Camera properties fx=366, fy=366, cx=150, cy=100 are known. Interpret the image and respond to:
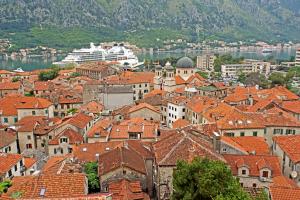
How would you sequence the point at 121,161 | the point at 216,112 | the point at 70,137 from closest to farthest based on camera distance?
the point at 121,161
the point at 70,137
the point at 216,112

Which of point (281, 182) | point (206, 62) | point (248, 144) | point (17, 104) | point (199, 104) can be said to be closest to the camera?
point (281, 182)

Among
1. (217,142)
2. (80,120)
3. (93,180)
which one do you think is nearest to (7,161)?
(93,180)

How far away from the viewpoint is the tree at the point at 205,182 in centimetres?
2095

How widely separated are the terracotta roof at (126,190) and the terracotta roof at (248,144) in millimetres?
12387

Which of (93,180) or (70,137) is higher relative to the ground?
(93,180)

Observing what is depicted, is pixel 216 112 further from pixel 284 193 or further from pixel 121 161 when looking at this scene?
pixel 284 193

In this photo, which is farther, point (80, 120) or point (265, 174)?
point (80, 120)

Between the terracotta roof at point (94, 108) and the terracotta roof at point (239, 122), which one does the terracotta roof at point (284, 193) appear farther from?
the terracotta roof at point (94, 108)

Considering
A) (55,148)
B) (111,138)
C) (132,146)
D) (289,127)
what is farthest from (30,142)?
(289,127)

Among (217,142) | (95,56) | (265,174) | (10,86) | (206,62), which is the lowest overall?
(95,56)

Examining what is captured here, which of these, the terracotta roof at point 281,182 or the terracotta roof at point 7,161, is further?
the terracotta roof at point 7,161

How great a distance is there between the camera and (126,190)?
91.1 feet

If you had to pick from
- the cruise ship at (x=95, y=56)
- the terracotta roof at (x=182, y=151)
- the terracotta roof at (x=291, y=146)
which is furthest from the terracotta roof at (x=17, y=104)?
the cruise ship at (x=95, y=56)

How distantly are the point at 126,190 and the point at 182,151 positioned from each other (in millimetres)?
5719
